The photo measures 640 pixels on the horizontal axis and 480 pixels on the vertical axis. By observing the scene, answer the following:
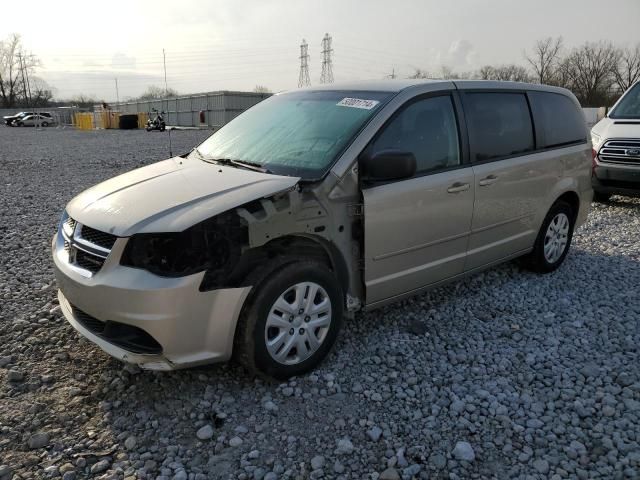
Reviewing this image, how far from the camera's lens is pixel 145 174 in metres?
3.80

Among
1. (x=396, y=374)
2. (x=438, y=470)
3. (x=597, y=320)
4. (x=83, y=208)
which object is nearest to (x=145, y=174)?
(x=83, y=208)

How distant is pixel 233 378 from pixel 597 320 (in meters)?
2.93

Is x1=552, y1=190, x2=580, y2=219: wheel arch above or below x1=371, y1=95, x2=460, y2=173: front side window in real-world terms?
below

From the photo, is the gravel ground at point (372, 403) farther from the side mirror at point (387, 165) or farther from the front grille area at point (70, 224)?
the side mirror at point (387, 165)

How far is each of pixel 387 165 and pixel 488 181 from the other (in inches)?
49.8

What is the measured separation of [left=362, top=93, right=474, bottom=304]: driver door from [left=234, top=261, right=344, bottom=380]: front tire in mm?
409

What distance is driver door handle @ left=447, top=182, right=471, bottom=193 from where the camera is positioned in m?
3.93

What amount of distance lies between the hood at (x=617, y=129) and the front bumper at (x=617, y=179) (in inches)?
18.8

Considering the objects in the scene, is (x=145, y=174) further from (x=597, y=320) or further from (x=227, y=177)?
(x=597, y=320)

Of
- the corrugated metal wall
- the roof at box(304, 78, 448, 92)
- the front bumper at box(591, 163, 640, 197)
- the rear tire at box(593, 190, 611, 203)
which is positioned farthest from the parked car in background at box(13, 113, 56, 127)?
the roof at box(304, 78, 448, 92)

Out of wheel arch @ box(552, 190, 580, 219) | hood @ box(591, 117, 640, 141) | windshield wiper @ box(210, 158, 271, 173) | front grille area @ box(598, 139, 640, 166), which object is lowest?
wheel arch @ box(552, 190, 580, 219)

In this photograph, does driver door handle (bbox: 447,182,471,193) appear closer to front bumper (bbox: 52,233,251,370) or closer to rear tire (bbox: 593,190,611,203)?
front bumper (bbox: 52,233,251,370)

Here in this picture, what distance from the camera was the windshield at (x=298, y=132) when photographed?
138 inches

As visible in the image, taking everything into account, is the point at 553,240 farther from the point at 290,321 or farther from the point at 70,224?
the point at 70,224
